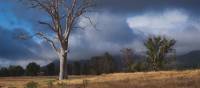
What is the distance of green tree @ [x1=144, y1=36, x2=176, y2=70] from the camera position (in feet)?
274

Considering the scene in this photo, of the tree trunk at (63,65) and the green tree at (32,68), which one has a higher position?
the green tree at (32,68)

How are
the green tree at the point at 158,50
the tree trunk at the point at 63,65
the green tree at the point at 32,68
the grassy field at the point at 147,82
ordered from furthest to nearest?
1. the green tree at the point at 32,68
2. the green tree at the point at 158,50
3. the tree trunk at the point at 63,65
4. the grassy field at the point at 147,82

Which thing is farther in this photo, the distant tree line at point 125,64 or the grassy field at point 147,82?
the distant tree line at point 125,64

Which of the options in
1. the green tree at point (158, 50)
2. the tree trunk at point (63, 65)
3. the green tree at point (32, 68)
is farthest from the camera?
the green tree at point (32, 68)

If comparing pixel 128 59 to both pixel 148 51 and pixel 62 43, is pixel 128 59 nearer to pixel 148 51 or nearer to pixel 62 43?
pixel 148 51

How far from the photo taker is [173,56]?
8775cm

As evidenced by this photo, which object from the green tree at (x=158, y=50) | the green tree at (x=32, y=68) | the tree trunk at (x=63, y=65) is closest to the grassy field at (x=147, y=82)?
the tree trunk at (x=63, y=65)

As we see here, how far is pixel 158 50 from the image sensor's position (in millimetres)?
85125

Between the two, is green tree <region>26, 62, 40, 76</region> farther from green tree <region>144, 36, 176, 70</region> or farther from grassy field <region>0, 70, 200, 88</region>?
grassy field <region>0, 70, 200, 88</region>

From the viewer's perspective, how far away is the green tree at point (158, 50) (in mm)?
83562

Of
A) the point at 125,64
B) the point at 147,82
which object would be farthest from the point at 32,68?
the point at 147,82

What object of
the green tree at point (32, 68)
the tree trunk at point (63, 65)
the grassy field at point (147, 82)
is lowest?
the grassy field at point (147, 82)

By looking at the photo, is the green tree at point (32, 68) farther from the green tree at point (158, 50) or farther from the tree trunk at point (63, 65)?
the tree trunk at point (63, 65)

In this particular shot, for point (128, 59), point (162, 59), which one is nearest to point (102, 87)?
point (162, 59)
